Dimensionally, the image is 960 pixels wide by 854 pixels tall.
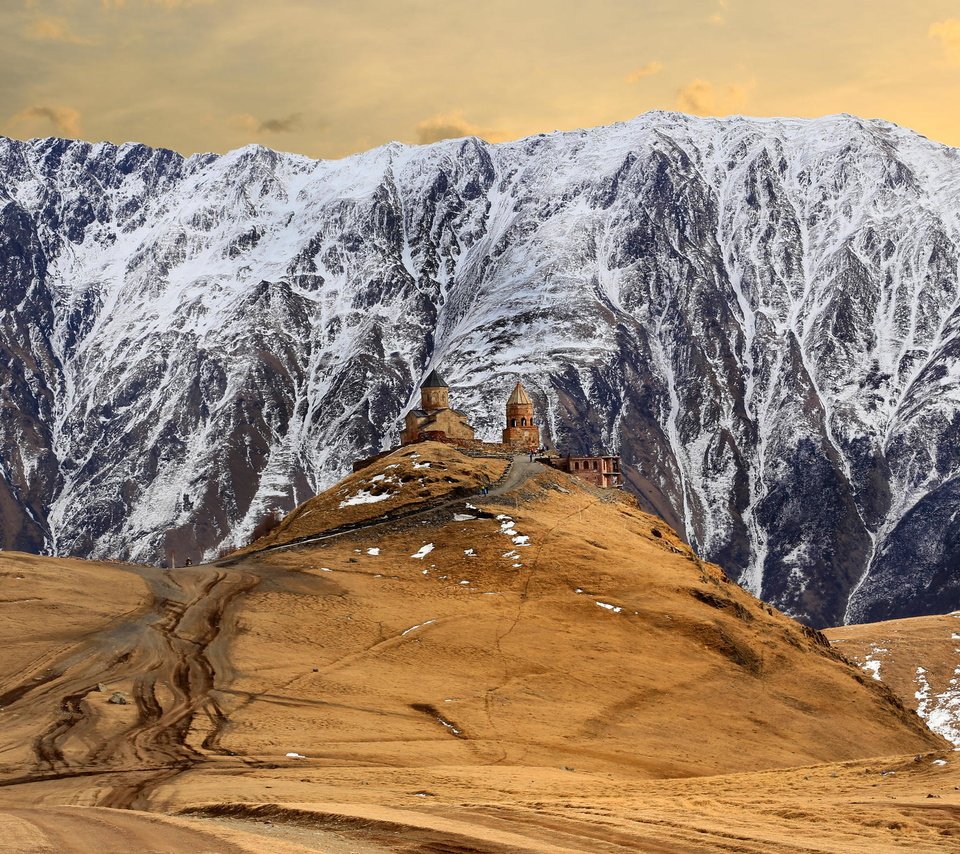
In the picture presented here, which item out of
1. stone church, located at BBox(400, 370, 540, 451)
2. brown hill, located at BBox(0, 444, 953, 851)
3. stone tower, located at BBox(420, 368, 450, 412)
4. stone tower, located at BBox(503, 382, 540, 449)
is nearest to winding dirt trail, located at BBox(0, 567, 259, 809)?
brown hill, located at BBox(0, 444, 953, 851)

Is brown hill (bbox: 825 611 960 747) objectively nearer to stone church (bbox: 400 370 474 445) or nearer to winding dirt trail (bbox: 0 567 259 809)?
stone church (bbox: 400 370 474 445)

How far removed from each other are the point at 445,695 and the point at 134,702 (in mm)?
16769

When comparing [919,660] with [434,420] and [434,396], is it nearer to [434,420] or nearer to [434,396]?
[434,420]

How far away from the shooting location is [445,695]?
235ft

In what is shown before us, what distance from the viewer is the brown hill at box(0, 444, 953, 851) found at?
3884 centimetres

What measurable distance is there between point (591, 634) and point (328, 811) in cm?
4836

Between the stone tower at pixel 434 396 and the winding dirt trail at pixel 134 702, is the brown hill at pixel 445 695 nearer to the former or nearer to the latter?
the winding dirt trail at pixel 134 702

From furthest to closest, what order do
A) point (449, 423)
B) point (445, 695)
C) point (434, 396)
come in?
1. point (434, 396)
2. point (449, 423)
3. point (445, 695)

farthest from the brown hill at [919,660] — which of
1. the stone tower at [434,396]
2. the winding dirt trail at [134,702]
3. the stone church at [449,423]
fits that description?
the winding dirt trail at [134,702]

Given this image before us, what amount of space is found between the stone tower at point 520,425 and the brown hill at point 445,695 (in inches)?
1618

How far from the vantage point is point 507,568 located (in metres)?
96.2

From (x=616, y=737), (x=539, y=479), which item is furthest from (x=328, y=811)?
(x=539, y=479)

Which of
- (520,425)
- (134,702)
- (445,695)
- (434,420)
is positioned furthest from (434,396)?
(134,702)

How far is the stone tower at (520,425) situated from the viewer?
→ 162000 mm
